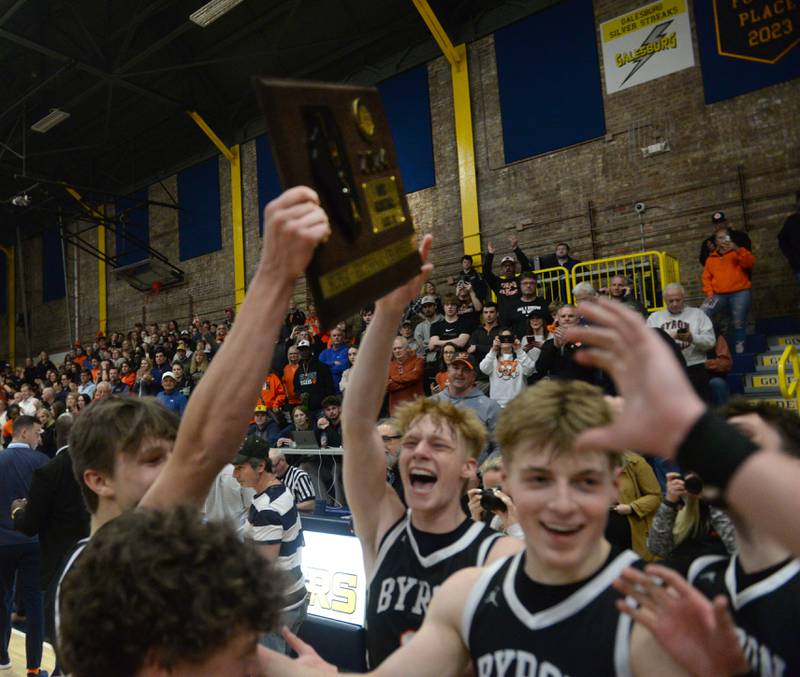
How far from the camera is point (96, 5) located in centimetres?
1263

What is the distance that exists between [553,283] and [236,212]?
874cm

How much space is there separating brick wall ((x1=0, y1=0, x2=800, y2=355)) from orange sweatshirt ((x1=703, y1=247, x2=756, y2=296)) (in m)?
1.50

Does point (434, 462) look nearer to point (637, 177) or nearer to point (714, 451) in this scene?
point (714, 451)

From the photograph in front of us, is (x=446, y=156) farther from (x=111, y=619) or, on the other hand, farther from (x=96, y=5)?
(x=111, y=619)

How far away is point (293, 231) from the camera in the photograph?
1.22m

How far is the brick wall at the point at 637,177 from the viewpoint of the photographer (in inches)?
360

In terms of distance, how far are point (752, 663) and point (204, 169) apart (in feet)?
56.0

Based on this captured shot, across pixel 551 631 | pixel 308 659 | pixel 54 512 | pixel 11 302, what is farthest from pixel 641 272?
pixel 11 302

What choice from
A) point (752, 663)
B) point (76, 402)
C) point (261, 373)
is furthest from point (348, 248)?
point (76, 402)

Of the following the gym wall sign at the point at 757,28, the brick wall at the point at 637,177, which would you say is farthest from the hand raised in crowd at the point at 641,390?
the gym wall sign at the point at 757,28

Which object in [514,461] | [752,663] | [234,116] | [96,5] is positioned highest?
[96,5]

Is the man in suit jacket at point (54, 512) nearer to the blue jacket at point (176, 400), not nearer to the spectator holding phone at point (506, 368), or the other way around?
the spectator holding phone at point (506, 368)

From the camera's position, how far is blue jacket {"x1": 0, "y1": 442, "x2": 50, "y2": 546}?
16.2 ft

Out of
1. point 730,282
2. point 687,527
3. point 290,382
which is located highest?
point 730,282
